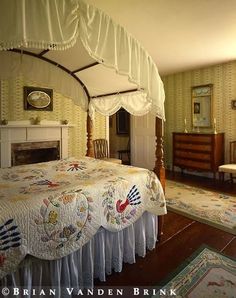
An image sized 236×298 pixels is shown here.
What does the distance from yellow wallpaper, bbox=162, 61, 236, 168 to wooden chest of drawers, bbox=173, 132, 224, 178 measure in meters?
0.38

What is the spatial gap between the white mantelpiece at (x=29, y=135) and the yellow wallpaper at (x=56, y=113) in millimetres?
194

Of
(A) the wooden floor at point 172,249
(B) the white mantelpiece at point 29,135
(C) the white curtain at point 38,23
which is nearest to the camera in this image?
(C) the white curtain at point 38,23

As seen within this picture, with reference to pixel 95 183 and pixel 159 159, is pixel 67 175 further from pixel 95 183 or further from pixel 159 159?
pixel 159 159

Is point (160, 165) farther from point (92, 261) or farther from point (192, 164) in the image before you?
point (192, 164)

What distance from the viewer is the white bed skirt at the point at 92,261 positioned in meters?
1.48

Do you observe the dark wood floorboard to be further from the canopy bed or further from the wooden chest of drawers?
the wooden chest of drawers

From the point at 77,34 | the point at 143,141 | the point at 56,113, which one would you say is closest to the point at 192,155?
the point at 143,141

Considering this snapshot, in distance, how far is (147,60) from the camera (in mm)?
2064

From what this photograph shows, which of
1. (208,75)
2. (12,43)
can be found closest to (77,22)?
(12,43)

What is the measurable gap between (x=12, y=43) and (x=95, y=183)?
114 centimetres

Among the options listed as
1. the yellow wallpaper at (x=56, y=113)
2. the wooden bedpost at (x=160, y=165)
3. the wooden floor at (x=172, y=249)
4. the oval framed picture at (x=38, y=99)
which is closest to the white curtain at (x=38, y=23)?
the wooden bedpost at (x=160, y=165)

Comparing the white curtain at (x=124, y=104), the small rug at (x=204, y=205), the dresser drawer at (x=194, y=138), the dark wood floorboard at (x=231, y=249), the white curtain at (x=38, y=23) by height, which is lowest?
the dark wood floorboard at (x=231, y=249)

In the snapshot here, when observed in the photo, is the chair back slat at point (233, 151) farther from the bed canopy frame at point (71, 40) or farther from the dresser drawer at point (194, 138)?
the bed canopy frame at point (71, 40)

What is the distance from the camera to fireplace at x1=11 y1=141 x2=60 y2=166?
177 inches
